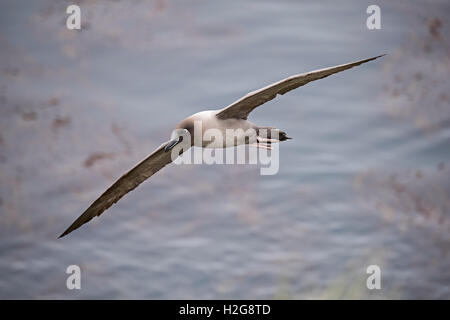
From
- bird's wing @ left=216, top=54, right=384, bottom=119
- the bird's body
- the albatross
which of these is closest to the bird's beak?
the albatross

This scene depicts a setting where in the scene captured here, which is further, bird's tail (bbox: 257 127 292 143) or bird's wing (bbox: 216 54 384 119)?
bird's tail (bbox: 257 127 292 143)

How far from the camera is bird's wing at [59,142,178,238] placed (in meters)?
6.16

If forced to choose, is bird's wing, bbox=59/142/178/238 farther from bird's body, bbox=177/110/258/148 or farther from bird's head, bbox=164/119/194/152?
bird's body, bbox=177/110/258/148

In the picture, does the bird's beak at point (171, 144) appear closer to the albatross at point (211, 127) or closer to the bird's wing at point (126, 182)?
the albatross at point (211, 127)

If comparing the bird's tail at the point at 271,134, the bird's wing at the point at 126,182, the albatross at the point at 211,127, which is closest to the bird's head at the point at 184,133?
the albatross at the point at 211,127

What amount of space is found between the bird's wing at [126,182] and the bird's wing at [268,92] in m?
0.77

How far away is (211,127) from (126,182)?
108 centimetres

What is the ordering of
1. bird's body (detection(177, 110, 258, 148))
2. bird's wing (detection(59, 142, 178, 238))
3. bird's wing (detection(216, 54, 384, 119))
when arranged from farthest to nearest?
bird's wing (detection(59, 142, 178, 238)), bird's body (detection(177, 110, 258, 148)), bird's wing (detection(216, 54, 384, 119))

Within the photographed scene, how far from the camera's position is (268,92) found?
5605 millimetres

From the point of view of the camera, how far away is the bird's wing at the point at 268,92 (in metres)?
5.22

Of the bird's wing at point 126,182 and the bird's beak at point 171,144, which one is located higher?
the bird's beak at point 171,144

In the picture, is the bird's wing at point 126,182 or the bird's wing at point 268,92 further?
the bird's wing at point 126,182

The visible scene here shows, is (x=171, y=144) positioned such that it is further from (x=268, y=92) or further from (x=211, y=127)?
(x=268, y=92)

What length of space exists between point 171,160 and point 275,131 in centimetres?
109
